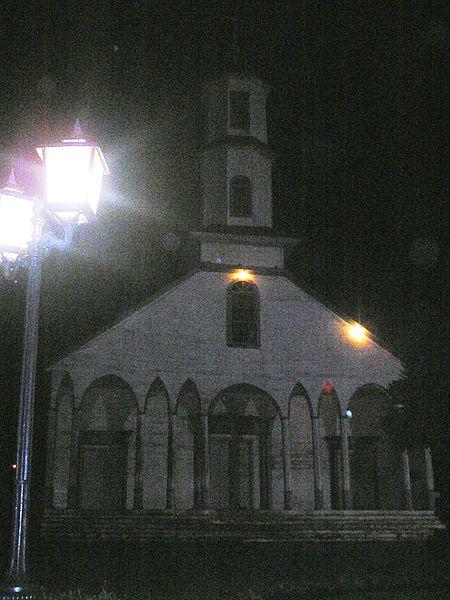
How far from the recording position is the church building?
70.3 ft

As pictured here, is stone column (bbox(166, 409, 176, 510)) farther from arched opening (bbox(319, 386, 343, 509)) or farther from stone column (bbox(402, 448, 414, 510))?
stone column (bbox(402, 448, 414, 510))

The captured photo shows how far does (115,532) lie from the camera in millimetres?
20094

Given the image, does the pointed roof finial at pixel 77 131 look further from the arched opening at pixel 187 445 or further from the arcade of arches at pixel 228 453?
the arched opening at pixel 187 445

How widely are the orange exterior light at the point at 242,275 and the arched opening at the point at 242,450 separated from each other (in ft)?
12.2

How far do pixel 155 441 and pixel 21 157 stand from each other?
16.2 meters

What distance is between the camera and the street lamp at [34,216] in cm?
718

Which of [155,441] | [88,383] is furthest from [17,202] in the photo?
[155,441]

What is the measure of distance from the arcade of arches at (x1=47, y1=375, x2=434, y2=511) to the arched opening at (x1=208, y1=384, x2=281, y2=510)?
0.11ft

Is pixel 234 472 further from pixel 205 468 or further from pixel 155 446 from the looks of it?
pixel 155 446

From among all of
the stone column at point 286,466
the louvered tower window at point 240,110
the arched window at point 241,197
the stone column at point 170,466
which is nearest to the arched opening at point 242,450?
the stone column at point 286,466

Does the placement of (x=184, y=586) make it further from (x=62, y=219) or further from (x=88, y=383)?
(x=88, y=383)

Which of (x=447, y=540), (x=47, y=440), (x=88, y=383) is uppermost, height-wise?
(x=88, y=383)

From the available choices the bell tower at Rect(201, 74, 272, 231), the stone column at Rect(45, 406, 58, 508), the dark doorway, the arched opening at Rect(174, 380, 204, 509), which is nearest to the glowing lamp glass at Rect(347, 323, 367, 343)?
the dark doorway

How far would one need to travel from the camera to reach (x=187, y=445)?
2325 centimetres
